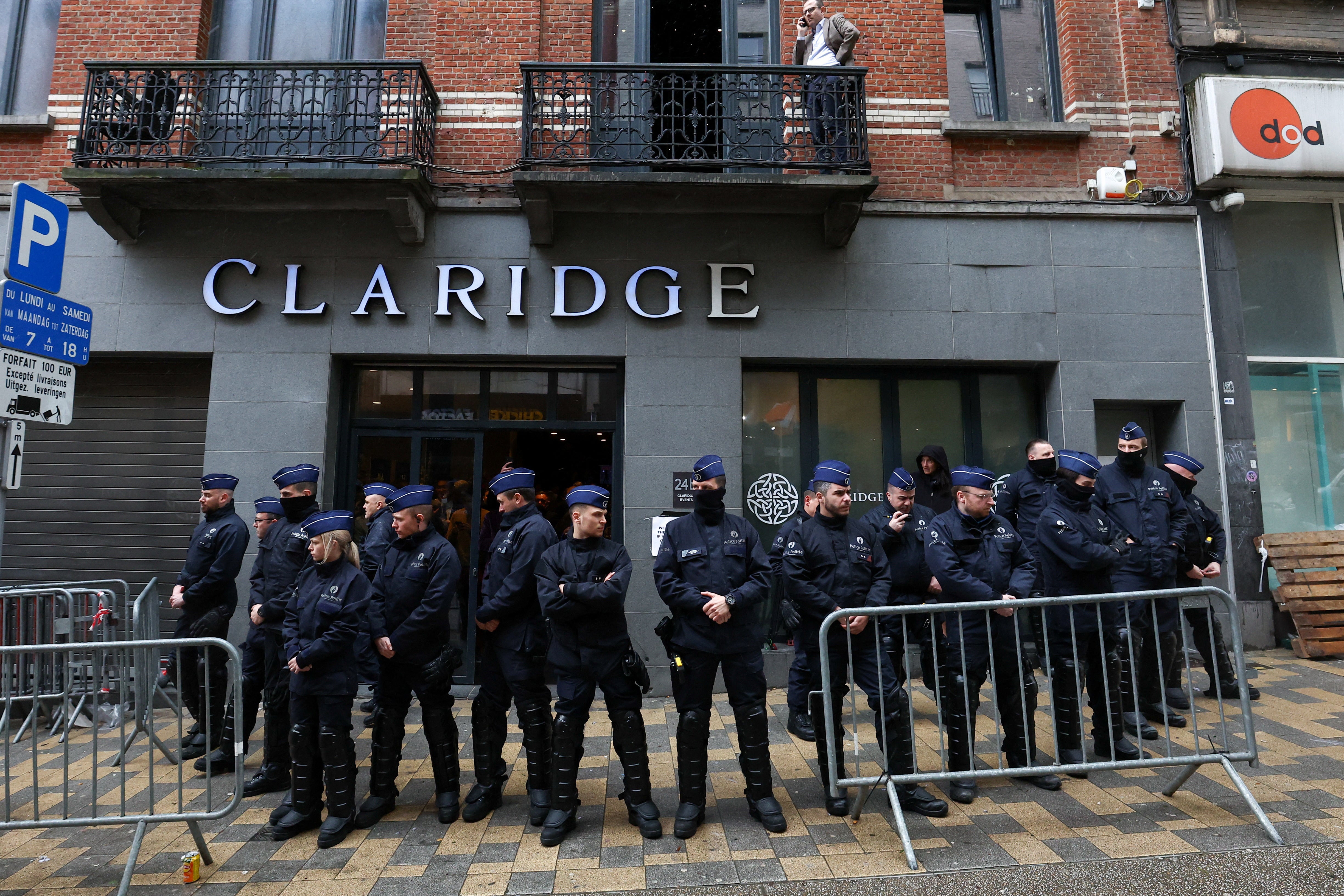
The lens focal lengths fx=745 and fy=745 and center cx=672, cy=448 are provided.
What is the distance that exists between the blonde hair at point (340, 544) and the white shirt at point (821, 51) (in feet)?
21.9

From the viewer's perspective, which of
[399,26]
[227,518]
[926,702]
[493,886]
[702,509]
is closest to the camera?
[493,886]

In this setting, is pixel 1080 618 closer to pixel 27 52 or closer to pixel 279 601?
pixel 279 601

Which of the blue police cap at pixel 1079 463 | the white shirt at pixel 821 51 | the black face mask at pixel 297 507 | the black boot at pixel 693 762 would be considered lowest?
the black boot at pixel 693 762

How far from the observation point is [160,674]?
20.1 ft

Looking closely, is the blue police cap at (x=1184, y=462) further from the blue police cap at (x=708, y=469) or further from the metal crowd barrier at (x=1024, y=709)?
the blue police cap at (x=708, y=469)

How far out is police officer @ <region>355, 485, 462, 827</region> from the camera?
4.45 m

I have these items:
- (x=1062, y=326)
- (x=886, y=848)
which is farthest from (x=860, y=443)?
(x=886, y=848)

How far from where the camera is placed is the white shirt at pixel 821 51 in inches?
316

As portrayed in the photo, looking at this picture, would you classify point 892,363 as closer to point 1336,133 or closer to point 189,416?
point 1336,133

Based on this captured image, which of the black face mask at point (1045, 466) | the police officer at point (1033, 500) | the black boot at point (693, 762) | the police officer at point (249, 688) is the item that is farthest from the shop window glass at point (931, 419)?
the police officer at point (249, 688)

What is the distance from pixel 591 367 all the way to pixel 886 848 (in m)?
5.68

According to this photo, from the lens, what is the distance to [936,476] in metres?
6.88

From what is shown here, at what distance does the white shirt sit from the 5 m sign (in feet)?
22.9

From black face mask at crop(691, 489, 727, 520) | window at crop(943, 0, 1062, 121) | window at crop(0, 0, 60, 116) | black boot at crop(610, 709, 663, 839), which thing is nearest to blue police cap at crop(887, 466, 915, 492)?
black face mask at crop(691, 489, 727, 520)
